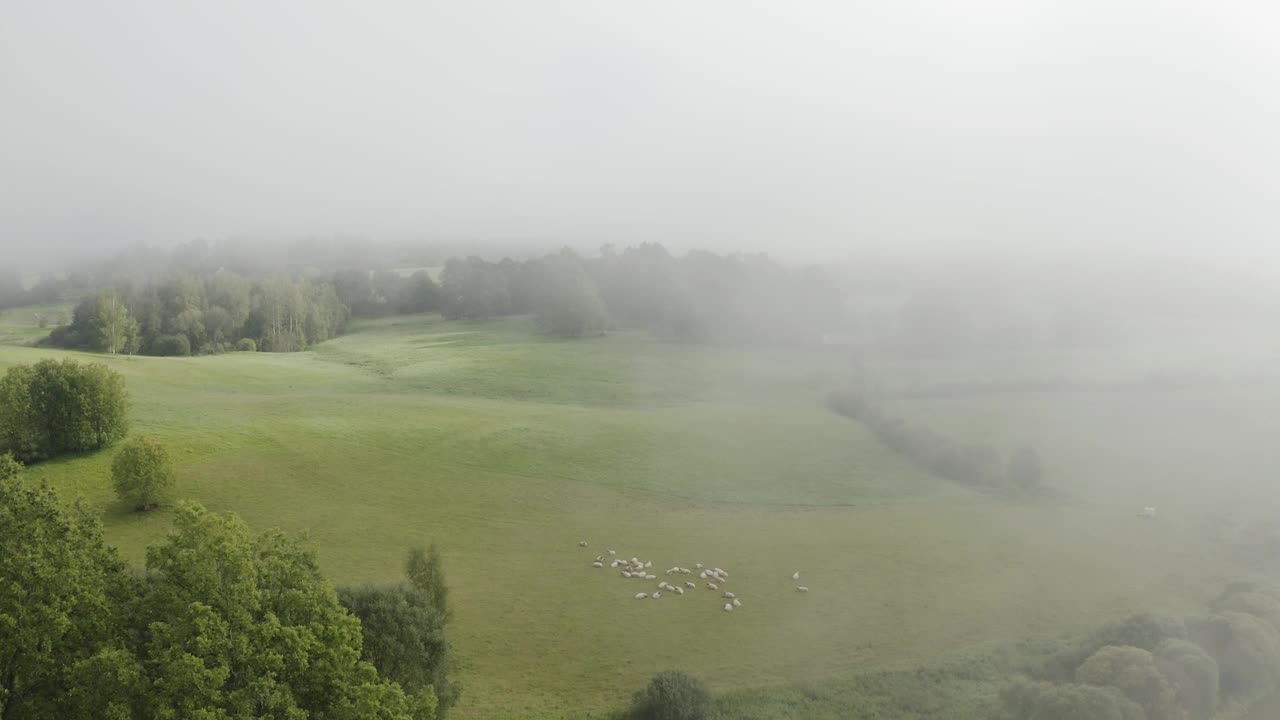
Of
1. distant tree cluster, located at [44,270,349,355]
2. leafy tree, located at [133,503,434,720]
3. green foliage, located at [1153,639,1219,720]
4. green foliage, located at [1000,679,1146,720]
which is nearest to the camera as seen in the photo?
leafy tree, located at [133,503,434,720]

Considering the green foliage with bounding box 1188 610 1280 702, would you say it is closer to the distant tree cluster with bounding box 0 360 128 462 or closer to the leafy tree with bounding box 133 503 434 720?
the leafy tree with bounding box 133 503 434 720

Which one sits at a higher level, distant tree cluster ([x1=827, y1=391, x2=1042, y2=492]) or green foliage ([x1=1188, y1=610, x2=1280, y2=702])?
distant tree cluster ([x1=827, y1=391, x2=1042, y2=492])

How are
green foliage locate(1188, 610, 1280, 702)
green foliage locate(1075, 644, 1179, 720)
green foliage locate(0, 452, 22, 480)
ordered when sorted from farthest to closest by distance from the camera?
green foliage locate(1188, 610, 1280, 702)
green foliage locate(1075, 644, 1179, 720)
green foliage locate(0, 452, 22, 480)

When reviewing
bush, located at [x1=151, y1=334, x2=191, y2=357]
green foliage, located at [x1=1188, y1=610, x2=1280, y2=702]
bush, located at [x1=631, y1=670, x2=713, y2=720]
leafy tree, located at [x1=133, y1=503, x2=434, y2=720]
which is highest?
bush, located at [x1=151, y1=334, x2=191, y2=357]

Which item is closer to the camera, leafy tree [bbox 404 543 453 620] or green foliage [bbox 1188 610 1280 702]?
leafy tree [bbox 404 543 453 620]

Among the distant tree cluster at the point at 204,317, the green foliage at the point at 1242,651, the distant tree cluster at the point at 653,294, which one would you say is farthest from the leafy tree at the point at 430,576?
the distant tree cluster at the point at 204,317

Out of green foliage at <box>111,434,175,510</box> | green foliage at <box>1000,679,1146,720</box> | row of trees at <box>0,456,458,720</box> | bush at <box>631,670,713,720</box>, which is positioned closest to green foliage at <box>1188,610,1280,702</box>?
green foliage at <box>1000,679,1146,720</box>

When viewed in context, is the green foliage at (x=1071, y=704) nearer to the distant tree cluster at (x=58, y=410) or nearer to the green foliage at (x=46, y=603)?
the green foliage at (x=46, y=603)

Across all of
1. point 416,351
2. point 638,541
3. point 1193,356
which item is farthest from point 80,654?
point 1193,356
